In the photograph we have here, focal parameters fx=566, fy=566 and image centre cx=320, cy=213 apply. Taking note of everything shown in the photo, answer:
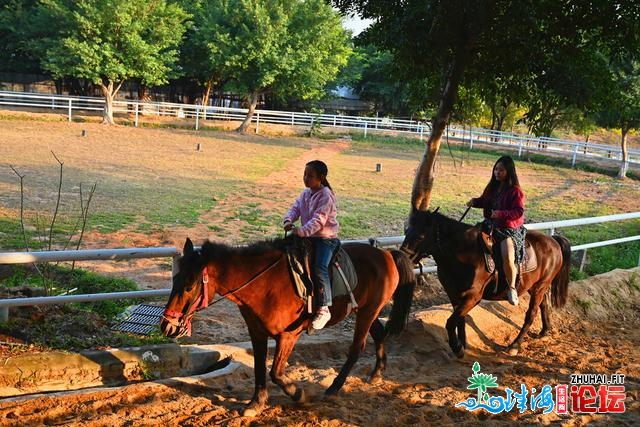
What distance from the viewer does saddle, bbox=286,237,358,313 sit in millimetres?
4773

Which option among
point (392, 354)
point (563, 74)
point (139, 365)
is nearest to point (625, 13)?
point (563, 74)

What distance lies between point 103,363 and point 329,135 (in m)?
31.7

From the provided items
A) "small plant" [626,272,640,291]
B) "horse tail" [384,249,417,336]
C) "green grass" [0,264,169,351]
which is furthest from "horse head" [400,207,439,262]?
"small plant" [626,272,640,291]

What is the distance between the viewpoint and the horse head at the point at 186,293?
4.25m

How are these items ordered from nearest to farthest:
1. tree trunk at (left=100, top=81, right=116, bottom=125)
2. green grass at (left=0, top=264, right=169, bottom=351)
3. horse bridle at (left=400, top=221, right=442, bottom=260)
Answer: green grass at (left=0, top=264, right=169, bottom=351) → horse bridle at (left=400, top=221, right=442, bottom=260) → tree trunk at (left=100, top=81, right=116, bottom=125)

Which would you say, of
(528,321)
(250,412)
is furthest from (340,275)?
(528,321)

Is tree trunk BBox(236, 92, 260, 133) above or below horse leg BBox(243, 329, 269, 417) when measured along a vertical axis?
above

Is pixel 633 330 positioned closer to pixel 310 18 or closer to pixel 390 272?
pixel 390 272

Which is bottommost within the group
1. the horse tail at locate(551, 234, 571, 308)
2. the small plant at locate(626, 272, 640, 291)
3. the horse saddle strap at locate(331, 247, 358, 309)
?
the small plant at locate(626, 272, 640, 291)

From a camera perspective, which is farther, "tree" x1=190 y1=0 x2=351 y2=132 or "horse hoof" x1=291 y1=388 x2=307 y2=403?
"tree" x1=190 y1=0 x2=351 y2=132

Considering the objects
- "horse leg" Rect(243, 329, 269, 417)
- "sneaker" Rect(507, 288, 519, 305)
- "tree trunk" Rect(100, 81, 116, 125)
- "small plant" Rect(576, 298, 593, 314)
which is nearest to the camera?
"horse leg" Rect(243, 329, 269, 417)

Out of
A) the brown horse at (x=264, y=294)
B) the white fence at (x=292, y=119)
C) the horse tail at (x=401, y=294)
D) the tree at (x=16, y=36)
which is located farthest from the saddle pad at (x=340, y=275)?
the tree at (x=16, y=36)

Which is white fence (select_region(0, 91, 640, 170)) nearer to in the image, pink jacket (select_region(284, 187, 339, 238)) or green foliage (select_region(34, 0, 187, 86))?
green foliage (select_region(34, 0, 187, 86))

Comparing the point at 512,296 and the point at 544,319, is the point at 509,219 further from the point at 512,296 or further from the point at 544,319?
the point at 544,319
